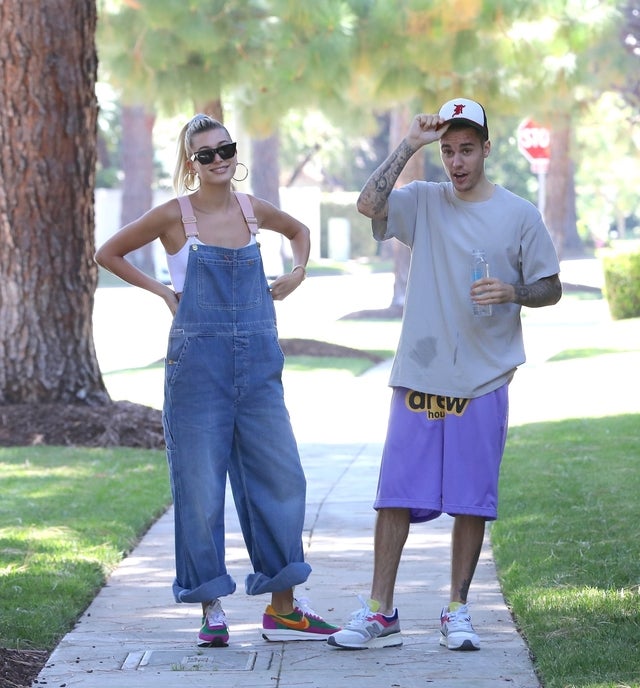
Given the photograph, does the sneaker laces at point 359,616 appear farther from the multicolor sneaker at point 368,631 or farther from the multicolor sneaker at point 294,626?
the multicolor sneaker at point 294,626

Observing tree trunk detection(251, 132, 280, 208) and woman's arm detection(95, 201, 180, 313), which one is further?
tree trunk detection(251, 132, 280, 208)

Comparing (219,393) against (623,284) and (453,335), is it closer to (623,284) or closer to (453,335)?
(453,335)

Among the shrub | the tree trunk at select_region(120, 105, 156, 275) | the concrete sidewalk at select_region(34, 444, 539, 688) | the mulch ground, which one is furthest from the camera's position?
the tree trunk at select_region(120, 105, 156, 275)

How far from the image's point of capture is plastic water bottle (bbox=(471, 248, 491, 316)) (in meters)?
5.05

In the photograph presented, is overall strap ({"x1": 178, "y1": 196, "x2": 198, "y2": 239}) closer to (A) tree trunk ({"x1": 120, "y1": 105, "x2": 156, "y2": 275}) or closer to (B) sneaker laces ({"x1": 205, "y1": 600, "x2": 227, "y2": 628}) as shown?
(B) sneaker laces ({"x1": 205, "y1": 600, "x2": 227, "y2": 628})

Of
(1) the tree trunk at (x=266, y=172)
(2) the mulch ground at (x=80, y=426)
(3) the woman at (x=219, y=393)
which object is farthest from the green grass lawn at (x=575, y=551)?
(1) the tree trunk at (x=266, y=172)

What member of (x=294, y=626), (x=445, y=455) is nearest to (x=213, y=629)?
(x=294, y=626)

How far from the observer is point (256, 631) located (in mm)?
5520

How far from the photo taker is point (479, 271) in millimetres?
5051

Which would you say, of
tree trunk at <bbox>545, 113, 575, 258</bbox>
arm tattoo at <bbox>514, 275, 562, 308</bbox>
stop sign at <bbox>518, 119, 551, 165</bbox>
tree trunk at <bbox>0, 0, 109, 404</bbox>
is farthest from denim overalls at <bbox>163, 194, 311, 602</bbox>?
tree trunk at <bbox>545, 113, 575, 258</bbox>

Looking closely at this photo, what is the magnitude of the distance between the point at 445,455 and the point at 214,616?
3.36 feet

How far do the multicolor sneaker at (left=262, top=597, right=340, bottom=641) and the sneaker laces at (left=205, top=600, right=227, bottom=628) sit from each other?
0.18 m

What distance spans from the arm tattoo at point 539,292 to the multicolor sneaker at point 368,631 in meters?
1.22

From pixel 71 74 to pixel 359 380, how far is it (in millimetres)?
5849
